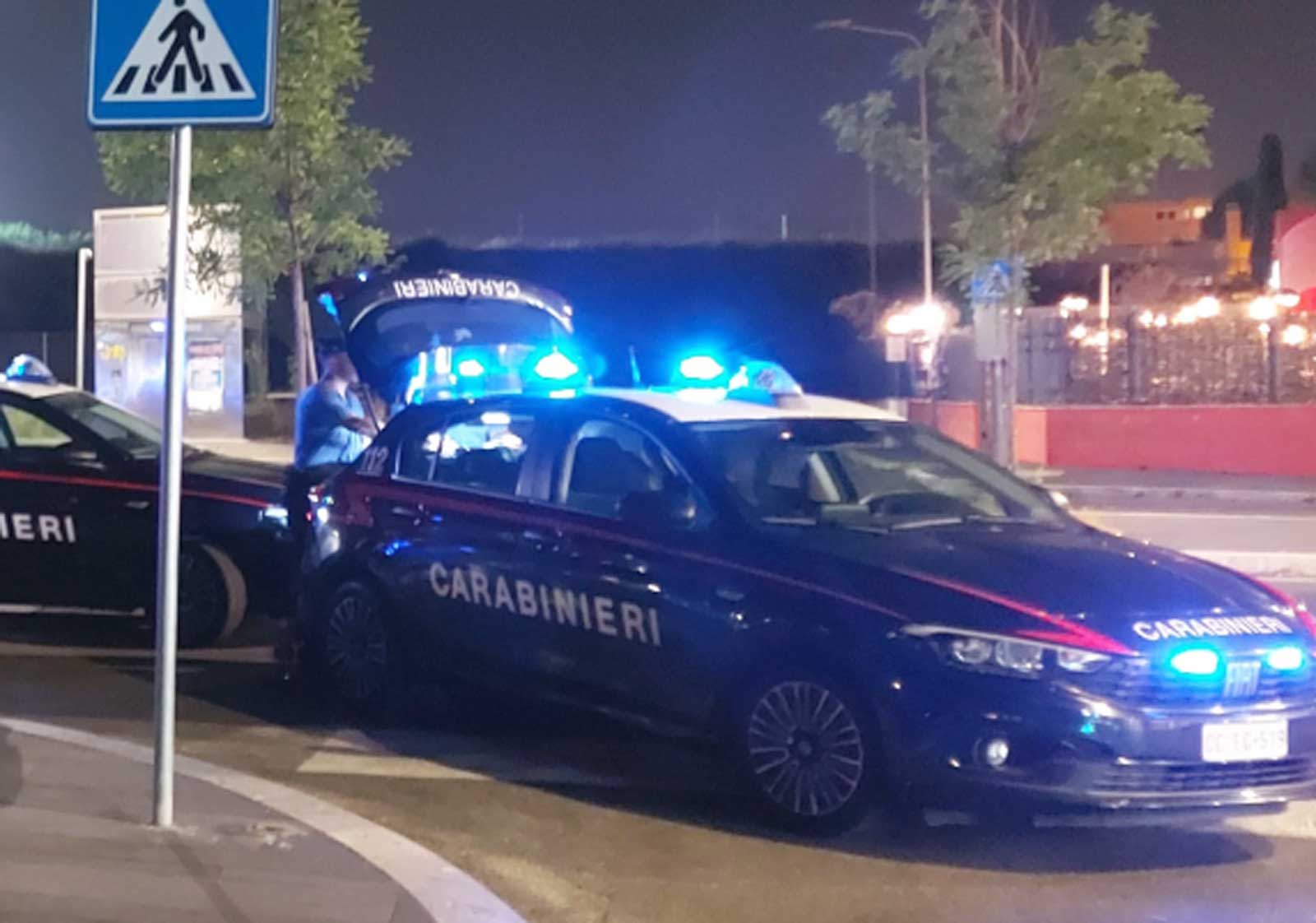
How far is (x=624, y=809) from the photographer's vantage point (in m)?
6.84

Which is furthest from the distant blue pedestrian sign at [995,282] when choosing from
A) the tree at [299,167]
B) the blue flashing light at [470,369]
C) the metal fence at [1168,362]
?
the blue flashing light at [470,369]

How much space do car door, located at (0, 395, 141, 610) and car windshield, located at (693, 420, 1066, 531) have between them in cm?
449

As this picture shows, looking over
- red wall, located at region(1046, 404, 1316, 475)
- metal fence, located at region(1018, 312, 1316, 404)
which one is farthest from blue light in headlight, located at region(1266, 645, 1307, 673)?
red wall, located at region(1046, 404, 1316, 475)

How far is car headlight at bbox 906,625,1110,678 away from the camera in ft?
19.0

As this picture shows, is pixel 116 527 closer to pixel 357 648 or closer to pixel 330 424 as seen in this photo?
pixel 330 424

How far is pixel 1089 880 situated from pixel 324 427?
6.45 metres

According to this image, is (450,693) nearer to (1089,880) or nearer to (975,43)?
(1089,880)

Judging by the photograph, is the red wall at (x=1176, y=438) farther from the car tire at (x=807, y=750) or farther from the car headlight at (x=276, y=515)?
the car tire at (x=807, y=750)

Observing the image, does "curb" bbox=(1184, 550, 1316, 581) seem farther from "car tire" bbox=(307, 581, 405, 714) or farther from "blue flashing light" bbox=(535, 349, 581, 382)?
"car tire" bbox=(307, 581, 405, 714)

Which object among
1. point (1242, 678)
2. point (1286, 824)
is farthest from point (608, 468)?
point (1286, 824)

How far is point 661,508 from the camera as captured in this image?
6.84m

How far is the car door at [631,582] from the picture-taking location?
6707 millimetres

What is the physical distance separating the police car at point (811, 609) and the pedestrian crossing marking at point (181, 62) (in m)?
2.28

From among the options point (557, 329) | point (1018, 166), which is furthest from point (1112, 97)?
point (557, 329)
